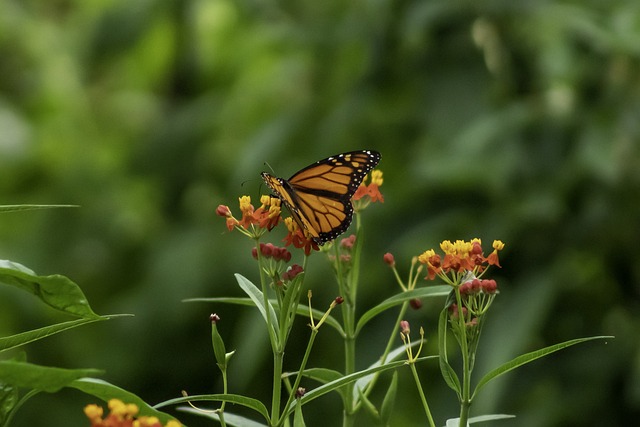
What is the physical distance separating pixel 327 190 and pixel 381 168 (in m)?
2.09

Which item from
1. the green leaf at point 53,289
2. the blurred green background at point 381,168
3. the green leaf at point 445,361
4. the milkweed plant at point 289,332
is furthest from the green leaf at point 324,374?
the blurred green background at point 381,168

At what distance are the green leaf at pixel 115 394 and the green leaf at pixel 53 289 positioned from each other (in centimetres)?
→ 6

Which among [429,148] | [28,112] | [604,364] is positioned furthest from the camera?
[28,112]

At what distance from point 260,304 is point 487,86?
2.25 m

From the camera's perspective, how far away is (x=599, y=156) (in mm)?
2832

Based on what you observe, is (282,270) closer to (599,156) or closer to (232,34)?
(599,156)

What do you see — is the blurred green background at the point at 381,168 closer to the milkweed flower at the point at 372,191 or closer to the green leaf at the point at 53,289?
the milkweed flower at the point at 372,191

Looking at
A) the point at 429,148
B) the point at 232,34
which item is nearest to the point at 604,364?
the point at 429,148

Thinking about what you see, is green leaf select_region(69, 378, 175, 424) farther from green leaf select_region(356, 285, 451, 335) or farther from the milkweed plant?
green leaf select_region(356, 285, 451, 335)

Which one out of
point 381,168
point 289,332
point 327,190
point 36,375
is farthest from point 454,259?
point 381,168

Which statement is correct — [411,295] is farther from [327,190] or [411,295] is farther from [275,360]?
[327,190]

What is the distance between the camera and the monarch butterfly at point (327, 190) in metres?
1.26

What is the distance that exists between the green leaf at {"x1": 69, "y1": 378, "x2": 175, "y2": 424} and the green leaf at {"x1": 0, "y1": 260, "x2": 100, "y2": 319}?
0.06 m

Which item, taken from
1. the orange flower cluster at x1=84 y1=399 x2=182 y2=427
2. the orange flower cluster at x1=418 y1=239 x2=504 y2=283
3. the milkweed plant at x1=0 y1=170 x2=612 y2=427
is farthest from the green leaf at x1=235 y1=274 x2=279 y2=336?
the orange flower cluster at x1=84 y1=399 x2=182 y2=427
